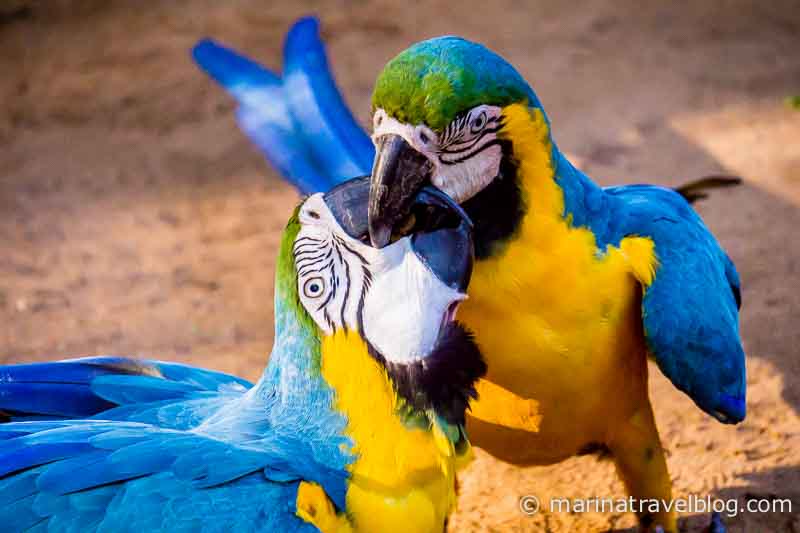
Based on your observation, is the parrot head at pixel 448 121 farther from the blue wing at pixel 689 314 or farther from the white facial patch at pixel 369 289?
the blue wing at pixel 689 314

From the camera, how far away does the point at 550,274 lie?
92.0 inches

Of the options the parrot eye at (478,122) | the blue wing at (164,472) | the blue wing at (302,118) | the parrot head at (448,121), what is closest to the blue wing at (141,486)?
the blue wing at (164,472)

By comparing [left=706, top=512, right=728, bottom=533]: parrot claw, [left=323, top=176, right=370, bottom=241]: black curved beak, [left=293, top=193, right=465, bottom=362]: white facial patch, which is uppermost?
Result: [left=323, top=176, right=370, bottom=241]: black curved beak

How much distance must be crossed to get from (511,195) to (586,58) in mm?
4102

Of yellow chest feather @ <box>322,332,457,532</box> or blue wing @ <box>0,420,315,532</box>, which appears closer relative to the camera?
blue wing @ <box>0,420,315,532</box>

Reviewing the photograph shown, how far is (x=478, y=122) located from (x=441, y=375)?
0.64m

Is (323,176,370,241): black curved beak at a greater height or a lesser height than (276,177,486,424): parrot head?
greater

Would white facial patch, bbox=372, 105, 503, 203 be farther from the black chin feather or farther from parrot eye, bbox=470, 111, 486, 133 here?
the black chin feather

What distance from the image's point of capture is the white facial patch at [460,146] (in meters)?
2.17

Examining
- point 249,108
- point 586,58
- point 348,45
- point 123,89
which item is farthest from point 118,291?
point 586,58

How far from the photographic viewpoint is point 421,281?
5.96ft

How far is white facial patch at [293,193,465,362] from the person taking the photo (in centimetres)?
182

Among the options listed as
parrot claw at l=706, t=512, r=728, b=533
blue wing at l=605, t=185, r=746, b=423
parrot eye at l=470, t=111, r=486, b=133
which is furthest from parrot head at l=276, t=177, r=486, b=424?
parrot claw at l=706, t=512, r=728, b=533

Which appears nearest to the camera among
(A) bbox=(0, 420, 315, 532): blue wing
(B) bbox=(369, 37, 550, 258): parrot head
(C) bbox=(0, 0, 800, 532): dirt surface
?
(A) bbox=(0, 420, 315, 532): blue wing
